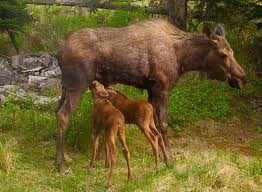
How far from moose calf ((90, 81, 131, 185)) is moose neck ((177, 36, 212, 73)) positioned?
1.68 metres

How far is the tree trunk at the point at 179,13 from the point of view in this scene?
42.9 feet

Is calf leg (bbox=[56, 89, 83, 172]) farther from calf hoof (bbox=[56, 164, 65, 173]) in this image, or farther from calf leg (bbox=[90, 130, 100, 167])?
calf leg (bbox=[90, 130, 100, 167])

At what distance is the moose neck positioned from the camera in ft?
31.2

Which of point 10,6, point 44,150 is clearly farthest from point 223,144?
point 10,6

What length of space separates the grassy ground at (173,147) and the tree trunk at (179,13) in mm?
1444

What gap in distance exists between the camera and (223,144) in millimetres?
10844

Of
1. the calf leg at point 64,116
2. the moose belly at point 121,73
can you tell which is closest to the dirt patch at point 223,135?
the moose belly at point 121,73

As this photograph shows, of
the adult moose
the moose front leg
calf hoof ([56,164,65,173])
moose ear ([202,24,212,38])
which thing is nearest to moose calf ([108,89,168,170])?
the adult moose

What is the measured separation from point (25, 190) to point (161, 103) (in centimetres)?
282

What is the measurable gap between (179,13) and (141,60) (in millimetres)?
4351

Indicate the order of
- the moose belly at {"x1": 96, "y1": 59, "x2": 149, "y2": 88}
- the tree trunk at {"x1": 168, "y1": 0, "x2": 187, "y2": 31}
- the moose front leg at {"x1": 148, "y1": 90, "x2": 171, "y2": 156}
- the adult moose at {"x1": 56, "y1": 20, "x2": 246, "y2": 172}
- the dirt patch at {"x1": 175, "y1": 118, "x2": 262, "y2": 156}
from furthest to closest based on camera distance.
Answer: the tree trunk at {"x1": 168, "y1": 0, "x2": 187, "y2": 31}
the dirt patch at {"x1": 175, "y1": 118, "x2": 262, "y2": 156}
the moose front leg at {"x1": 148, "y1": 90, "x2": 171, "y2": 156}
the moose belly at {"x1": 96, "y1": 59, "x2": 149, "y2": 88}
the adult moose at {"x1": 56, "y1": 20, "x2": 246, "y2": 172}

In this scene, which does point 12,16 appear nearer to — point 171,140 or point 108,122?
point 171,140

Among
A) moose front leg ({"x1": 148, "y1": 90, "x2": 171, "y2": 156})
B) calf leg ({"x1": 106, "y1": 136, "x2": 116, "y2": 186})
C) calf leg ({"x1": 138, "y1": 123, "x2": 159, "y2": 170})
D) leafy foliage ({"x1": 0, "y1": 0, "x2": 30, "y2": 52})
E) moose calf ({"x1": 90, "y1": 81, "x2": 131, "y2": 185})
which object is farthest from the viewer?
leafy foliage ({"x1": 0, "y1": 0, "x2": 30, "y2": 52})

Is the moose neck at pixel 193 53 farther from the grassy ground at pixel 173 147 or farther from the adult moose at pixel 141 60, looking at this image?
the grassy ground at pixel 173 147
